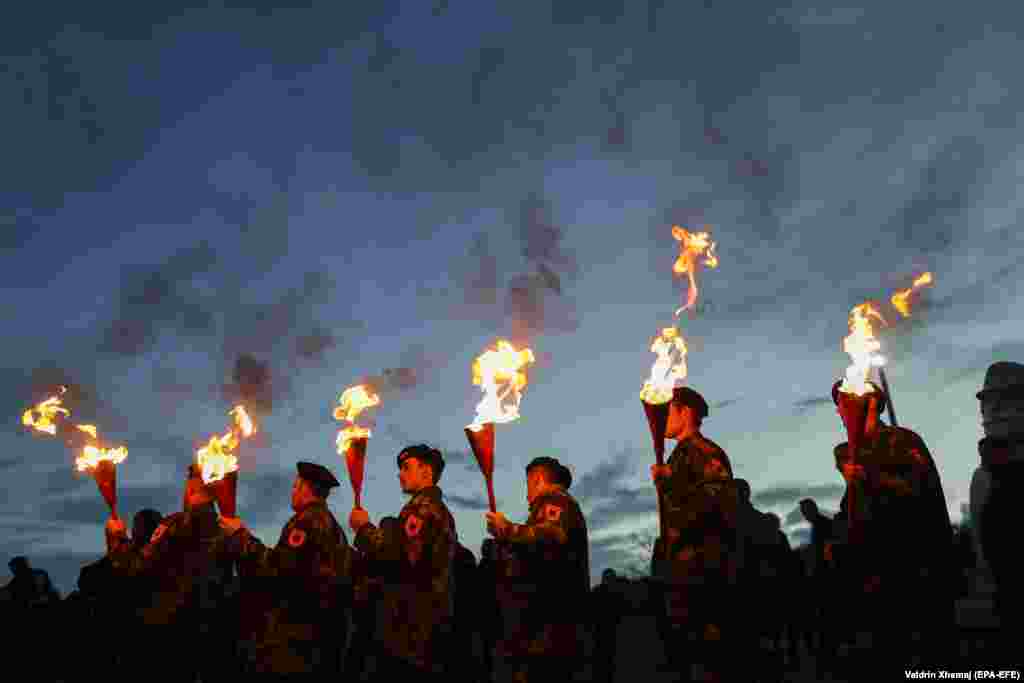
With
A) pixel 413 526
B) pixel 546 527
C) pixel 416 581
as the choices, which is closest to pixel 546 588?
pixel 546 527

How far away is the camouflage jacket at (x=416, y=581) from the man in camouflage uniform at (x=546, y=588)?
1.86 feet

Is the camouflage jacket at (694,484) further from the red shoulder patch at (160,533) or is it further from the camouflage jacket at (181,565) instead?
the red shoulder patch at (160,533)

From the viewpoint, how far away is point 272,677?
294 inches

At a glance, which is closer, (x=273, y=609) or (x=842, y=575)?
(x=842, y=575)

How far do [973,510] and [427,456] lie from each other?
5153 millimetres

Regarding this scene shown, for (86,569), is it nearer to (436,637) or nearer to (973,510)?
(436,637)

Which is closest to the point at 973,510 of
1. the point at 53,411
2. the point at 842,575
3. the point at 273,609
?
the point at 842,575

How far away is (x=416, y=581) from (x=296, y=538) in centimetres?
129

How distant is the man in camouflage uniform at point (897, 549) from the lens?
6.97 meters

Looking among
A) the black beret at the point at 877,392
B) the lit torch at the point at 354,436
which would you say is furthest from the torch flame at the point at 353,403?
the black beret at the point at 877,392

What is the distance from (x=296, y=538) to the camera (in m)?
7.87

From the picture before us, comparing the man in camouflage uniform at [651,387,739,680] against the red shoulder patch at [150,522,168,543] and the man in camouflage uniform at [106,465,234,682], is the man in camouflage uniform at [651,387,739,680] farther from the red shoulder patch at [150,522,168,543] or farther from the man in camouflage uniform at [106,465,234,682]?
the red shoulder patch at [150,522,168,543]

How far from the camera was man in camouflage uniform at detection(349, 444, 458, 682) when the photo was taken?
731 cm

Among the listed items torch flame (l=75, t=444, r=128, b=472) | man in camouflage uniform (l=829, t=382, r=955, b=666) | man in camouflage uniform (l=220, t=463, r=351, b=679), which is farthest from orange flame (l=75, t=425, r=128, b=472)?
man in camouflage uniform (l=829, t=382, r=955, b=666)
